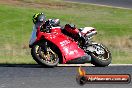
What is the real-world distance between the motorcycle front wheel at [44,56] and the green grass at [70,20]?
778cm

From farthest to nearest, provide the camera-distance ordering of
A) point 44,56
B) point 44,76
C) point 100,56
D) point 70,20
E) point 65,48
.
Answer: point 70,20
point 100,56
point 65,48
point 44,56
point 44,76

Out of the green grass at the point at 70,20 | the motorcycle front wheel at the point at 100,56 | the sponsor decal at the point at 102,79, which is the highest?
the sponsor decal at the point at 102,79

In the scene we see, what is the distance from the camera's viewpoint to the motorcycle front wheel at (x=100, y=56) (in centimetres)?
1280

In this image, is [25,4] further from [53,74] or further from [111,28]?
[53,74]

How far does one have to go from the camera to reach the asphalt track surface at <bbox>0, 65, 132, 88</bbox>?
31.8ft

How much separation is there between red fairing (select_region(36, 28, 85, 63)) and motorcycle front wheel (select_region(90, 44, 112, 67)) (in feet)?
1.03

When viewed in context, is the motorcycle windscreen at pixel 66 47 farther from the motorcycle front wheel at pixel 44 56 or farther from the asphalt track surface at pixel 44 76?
the asphalt track surface at pixel 44 76

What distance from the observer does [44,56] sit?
12.7 m

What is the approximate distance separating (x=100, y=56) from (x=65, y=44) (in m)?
0.91

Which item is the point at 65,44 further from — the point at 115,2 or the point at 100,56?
the point at 115,2

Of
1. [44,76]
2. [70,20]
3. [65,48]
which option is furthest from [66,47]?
[70,20]

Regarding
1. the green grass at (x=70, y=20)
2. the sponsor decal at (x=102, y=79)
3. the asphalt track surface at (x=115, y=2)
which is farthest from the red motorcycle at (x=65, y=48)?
the asphalt track surface at (x=115, y=2)

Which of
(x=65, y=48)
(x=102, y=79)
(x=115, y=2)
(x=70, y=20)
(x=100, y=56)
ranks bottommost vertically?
(x=70, y=20)

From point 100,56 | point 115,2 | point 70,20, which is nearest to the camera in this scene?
point 100,56
